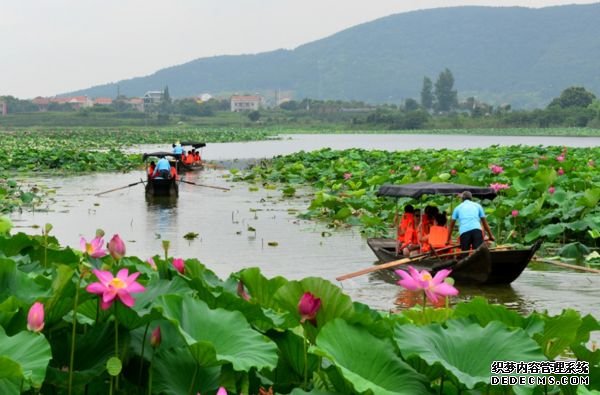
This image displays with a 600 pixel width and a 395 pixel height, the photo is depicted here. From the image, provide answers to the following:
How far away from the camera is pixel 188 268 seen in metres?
3.30

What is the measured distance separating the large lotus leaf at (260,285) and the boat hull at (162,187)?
54.2 ft

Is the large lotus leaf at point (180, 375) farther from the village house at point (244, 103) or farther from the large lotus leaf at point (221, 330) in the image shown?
the village house at point (244, 103)

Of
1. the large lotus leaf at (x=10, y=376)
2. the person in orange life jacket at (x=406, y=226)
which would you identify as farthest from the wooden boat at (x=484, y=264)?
the large lotus leaf at (x=10, y=376)

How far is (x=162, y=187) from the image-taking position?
19.6 metres

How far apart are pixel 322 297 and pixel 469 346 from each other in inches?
17.9

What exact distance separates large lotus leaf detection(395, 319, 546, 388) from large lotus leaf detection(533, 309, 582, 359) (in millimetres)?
221

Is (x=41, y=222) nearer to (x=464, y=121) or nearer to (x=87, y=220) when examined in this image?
(x=87, y=220)

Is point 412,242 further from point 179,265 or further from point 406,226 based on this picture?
point 179,265

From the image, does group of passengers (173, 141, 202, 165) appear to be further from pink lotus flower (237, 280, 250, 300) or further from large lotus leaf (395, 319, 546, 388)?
large lotus leaf (395, 319, 546, 388)

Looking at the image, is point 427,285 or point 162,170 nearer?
point 427,285

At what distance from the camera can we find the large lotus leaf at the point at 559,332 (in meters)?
2.75

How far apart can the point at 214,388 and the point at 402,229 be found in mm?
8221

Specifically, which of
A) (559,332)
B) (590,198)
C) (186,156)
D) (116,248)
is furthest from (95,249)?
(186,156)

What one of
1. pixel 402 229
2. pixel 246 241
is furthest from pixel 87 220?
pixel 402 229
